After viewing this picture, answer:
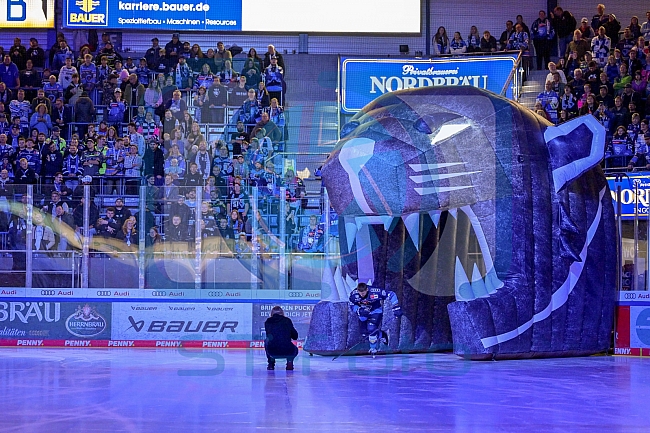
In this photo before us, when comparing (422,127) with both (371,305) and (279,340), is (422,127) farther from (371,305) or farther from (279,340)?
(279,340)

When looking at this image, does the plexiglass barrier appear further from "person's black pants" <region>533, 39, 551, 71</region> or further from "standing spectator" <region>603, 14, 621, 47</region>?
"standing spectator" <region>603, 14, 621, 47</region>

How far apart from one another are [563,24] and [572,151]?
10977 millimetres

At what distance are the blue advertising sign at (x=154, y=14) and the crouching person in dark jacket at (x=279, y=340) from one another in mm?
13170

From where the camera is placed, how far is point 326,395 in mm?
9016

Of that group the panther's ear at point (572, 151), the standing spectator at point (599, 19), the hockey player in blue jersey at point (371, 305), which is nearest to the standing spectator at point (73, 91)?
the hockey player in blue jersey at point (371, 305)

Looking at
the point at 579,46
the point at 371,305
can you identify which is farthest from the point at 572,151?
the point at 579,46

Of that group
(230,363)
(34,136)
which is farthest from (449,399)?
(34,136)

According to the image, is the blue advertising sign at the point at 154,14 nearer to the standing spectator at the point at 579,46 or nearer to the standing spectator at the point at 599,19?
the standing spectator at the point at 579,46

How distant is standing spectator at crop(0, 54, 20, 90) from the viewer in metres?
22.0

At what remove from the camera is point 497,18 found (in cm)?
2416

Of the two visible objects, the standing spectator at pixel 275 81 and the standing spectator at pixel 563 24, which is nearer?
the standing spectator at pixel 275 81

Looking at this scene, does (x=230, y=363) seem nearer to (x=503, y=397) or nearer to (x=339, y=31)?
(x=503, y=397)

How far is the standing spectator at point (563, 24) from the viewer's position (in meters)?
22.6

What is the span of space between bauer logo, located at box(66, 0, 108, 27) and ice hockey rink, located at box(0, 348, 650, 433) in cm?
1195
